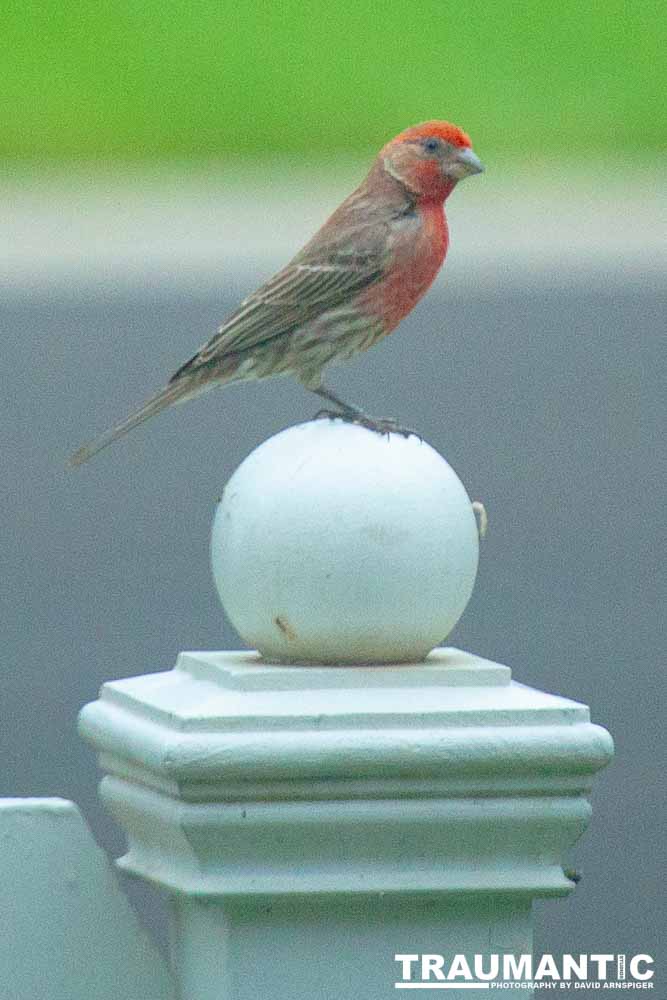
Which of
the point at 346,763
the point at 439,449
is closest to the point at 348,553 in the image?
the point at 346,763

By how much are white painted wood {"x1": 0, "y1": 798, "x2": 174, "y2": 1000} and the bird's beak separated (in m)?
2.30

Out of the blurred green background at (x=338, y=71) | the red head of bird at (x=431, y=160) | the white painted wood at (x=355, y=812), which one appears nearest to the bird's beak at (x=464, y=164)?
the red head of bird at (x=431, y=160)

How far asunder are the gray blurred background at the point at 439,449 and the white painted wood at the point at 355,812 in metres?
4.27

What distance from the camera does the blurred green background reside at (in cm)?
822

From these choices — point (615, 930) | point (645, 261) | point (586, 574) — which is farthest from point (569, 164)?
point (615, 930)

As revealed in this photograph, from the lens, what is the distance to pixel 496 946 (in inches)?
109

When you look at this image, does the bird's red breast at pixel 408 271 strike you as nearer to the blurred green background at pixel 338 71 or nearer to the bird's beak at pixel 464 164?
the bird's beak at pixel 464 164

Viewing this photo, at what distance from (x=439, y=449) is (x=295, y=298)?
302 centimetres

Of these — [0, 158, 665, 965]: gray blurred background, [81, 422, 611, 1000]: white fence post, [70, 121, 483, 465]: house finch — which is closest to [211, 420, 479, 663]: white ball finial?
[81, 422, 611, 1000]: white fence post

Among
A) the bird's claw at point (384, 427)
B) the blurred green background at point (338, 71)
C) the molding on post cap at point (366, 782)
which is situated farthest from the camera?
the blurred green background at point (338, 71)

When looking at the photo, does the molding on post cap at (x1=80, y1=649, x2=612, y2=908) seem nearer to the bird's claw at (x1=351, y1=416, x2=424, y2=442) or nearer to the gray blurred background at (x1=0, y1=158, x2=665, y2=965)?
the bird's claw at (x1=351, y1=416, x2=424, y2=442)

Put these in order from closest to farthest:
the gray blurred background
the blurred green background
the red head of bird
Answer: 1. the red head of bird
2. the gray blurred background
3. the blurred green background

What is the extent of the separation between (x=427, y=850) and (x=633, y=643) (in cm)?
487

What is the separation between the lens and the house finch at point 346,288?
4.61 m
